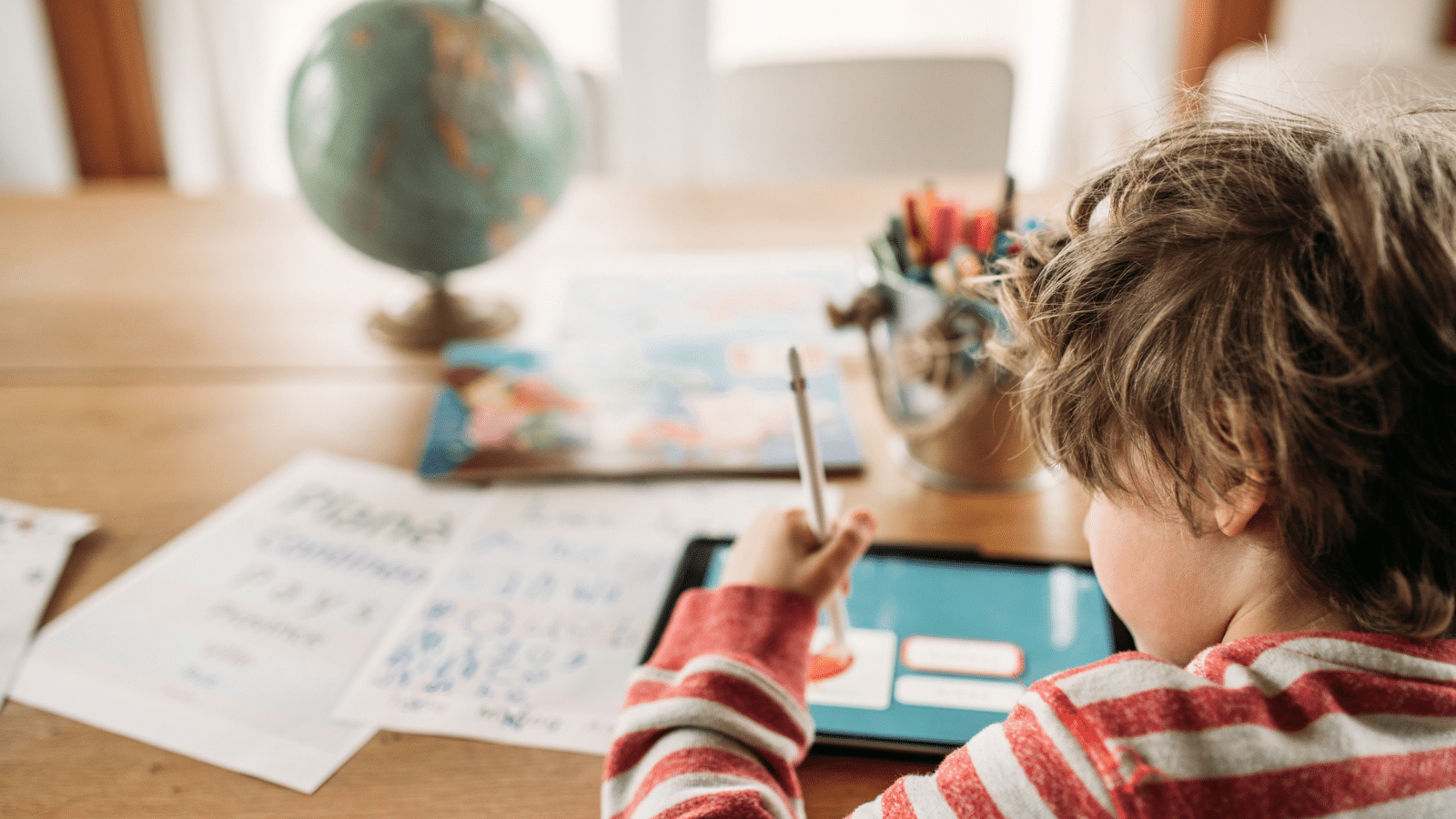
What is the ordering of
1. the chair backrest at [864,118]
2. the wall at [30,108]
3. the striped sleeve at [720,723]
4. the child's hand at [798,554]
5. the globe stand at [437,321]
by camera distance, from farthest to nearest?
the wall at [30,108] → the chair backrest at [864,118] → the globe stand at [437,321] → the child's hand at [798,554] → the striped sleeve at [720,723]

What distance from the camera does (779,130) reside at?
1386mm

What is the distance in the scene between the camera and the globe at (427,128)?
815 mm

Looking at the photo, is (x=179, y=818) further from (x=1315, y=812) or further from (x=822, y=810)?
(x=1315, y=812)

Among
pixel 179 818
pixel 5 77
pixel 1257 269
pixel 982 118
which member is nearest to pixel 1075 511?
pixel 1257 269

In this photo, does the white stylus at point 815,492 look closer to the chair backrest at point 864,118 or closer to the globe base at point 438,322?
the globe base at point 438,322

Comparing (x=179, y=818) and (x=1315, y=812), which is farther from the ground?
(x=1315, y=812)

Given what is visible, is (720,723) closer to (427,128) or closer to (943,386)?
A: (943,386)

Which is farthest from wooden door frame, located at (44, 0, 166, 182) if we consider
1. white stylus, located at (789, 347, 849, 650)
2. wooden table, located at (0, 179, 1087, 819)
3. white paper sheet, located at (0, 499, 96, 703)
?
white stylus, located at (789, 347, 849, 650)

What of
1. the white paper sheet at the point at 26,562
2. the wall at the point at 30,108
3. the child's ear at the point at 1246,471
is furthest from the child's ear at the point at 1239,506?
the wall at the point at 30,108

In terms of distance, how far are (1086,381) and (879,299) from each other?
286 millimetres

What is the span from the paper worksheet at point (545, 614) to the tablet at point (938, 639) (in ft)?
0.13

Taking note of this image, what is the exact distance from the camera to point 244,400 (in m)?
0.86

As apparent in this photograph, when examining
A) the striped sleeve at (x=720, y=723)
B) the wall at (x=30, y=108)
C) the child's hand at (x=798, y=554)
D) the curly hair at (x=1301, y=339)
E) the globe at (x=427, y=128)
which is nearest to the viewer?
the curly hair at (x=1301, y=339)

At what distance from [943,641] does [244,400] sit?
2.00 ft
